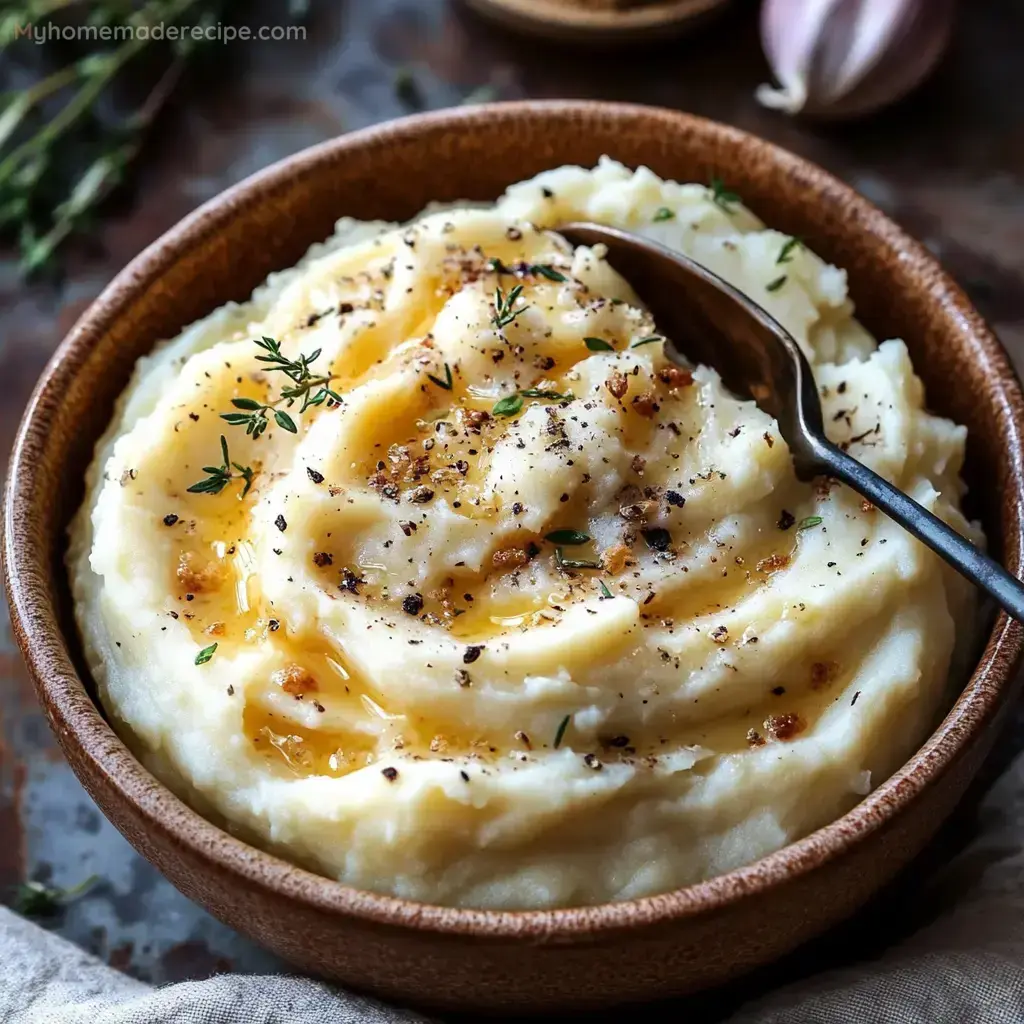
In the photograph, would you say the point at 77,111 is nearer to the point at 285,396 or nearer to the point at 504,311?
the point at 285,396

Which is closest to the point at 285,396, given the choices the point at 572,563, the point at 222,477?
the point at 222,477

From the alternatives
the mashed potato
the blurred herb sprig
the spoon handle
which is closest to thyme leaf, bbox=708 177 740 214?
the mashed potato

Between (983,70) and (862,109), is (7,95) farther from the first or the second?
(983,70)

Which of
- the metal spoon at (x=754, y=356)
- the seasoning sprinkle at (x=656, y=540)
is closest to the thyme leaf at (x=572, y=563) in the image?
the seasoning sprinkle at (x=656, y=540)

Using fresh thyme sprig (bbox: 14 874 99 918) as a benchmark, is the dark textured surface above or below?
above

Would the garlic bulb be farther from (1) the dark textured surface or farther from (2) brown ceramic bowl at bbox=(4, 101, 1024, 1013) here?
(2) brown ceramic bowl at bbox=(4, 101, 1024, 1013)
